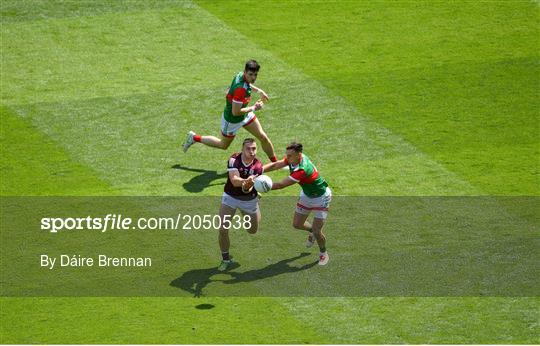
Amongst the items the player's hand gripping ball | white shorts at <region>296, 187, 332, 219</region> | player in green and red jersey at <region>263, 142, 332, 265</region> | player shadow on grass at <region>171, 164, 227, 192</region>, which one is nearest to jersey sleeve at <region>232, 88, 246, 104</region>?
player shadow on grass at <region>171, 164, 227, 192</region>

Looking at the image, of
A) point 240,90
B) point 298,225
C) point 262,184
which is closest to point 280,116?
point 240,90

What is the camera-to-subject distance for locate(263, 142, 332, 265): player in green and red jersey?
63.8 ft

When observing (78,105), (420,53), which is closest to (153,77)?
(78,105)

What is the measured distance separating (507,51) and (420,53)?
2.19 metres

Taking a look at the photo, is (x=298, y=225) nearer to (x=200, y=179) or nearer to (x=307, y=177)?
(x=307, y=177)

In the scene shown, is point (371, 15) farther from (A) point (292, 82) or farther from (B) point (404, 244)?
(B) point (404, 244)

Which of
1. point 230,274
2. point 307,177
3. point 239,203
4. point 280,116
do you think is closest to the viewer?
point 239,203

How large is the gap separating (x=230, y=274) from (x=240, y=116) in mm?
4310

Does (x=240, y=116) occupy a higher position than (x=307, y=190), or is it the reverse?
(x=240, y=116)

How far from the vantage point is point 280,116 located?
2583 cm

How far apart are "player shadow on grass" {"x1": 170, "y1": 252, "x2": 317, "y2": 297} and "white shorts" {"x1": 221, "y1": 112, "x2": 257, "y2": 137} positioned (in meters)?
3.92

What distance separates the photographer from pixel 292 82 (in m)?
27.3

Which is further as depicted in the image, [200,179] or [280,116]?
[280,116]

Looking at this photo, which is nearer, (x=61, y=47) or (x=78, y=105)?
(x=78, y=105)
